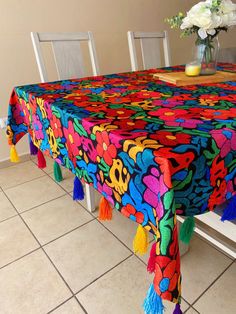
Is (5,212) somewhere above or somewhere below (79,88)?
below

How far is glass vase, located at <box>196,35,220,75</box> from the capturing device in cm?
114

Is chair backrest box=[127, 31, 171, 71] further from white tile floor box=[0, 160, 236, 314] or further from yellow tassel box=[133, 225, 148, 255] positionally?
yellow tassel box=[133, 225, 148, 255]

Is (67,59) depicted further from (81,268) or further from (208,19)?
(81,268)

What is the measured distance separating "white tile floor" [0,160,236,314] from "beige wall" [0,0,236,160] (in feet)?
2.98

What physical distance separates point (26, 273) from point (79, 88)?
875 millimetres

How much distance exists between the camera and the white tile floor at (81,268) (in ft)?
3.22

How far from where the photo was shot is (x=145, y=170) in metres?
0.51

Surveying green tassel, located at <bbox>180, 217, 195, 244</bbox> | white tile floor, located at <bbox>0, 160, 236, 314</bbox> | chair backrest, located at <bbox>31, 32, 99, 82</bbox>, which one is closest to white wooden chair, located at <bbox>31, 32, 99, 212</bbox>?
chair backrest, located at <bbox>31, 32, 99, 82</bbox>

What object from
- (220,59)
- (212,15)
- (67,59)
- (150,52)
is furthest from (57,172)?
(220,59)

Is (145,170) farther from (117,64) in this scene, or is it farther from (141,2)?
(141,2)

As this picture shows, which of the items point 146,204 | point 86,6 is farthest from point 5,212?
point 86,6

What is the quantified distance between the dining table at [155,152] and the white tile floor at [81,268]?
511 millimetres

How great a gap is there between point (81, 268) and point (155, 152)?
0.88 m

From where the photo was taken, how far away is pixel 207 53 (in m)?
1.16
